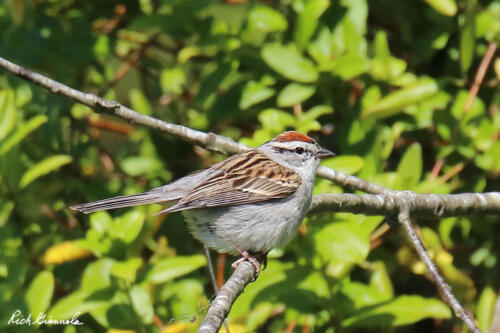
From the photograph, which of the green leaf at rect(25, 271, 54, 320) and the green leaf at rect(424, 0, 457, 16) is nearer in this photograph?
the green leaf at rect(25, 271, 54, 320)

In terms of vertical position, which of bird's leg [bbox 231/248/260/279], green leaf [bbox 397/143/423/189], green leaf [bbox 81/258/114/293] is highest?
green leaf [bbox 397/143/423/189]

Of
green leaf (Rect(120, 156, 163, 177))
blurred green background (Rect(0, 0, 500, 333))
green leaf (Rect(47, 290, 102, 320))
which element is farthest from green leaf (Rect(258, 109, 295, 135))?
green leaf (Rect(47, 290, 102, 320))

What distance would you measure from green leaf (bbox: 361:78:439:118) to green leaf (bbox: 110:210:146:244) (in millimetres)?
993

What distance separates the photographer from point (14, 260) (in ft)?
10.4

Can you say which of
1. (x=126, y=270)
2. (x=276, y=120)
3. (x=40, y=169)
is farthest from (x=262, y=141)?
(x=40, y=169)

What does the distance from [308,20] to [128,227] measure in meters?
1.09

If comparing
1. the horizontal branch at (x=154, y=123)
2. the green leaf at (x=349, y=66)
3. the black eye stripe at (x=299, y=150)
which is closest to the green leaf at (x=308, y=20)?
the green leaf at (x=349, y=66)

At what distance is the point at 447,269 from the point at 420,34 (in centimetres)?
106

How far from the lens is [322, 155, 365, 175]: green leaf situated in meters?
3.06

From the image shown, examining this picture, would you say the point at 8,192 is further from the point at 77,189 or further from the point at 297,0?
the point at 297,0

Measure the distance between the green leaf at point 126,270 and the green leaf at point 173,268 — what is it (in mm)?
93

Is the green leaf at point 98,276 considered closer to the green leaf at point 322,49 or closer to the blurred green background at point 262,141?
the blurred green background at point 262,141

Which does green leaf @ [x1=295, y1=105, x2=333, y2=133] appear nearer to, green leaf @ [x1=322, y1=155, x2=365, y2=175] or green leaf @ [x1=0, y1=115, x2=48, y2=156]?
green leaf @ [x1=322, y1=155, x2=365, y2=175]

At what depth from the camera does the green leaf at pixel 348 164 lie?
3061mm
